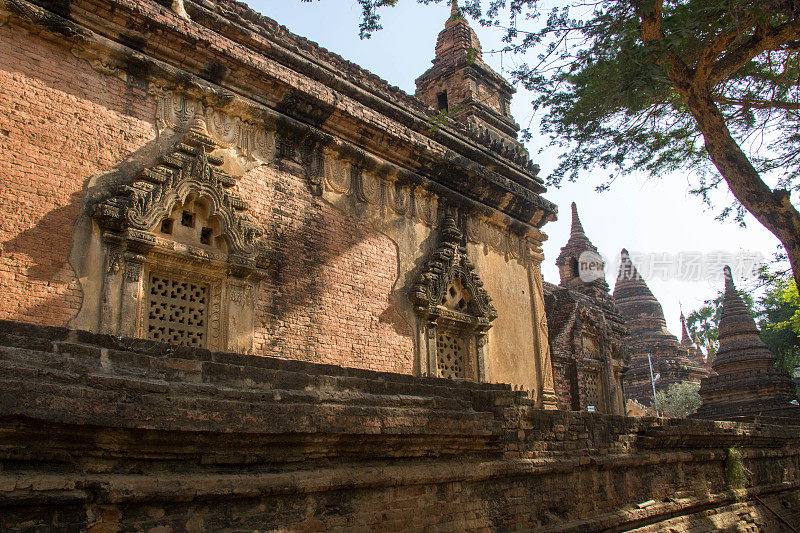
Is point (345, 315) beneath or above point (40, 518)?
above

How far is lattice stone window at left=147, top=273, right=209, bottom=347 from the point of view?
730 cm

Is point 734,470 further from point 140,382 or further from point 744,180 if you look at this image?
point 140,382

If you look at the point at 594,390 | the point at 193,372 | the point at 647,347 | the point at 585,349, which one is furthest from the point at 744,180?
the point at 647,347

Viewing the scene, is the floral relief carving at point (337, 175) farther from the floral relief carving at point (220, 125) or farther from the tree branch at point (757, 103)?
the tree branch at point (757, 103)

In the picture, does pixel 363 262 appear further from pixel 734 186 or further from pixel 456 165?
pixel 734 186

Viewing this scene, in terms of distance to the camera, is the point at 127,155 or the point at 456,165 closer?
the point at 127,155

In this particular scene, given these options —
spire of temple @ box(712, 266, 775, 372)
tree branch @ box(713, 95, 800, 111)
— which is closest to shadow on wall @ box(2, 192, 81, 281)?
tree branch @ box(713, 95, 800, 111)

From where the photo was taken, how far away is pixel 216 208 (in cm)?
795

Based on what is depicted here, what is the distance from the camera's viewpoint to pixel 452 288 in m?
11.4

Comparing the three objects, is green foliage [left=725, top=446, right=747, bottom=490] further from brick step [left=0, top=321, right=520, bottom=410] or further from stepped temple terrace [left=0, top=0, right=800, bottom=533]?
brick step [left=0, top=321, right=520, bottom=410]

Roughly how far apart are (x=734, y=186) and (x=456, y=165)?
462 cm

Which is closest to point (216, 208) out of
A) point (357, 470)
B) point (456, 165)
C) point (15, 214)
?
point (15, 214)

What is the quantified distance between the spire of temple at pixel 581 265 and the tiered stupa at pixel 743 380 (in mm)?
5123

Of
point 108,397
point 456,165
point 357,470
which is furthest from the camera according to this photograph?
point 456,165
